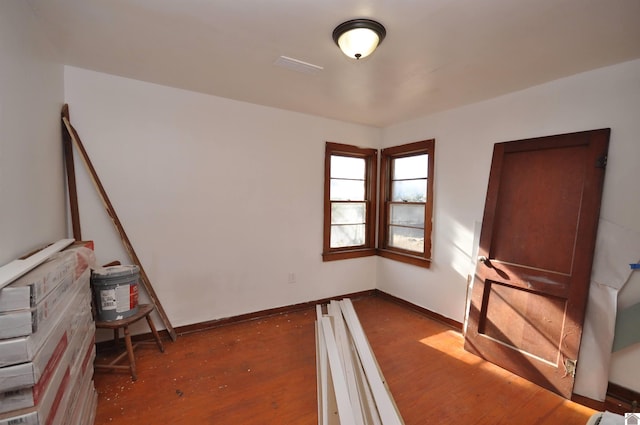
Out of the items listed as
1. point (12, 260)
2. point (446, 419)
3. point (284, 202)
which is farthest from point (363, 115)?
point (12, 260)

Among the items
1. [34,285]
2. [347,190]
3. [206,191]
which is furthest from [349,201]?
[34,285]

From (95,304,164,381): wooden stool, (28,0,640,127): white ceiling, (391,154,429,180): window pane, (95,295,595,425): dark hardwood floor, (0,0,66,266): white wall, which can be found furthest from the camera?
(391,154,429,180): window pane

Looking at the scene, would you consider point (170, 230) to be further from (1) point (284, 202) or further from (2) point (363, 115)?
(2) point (363, 115)

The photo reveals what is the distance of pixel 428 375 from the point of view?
2355 millimetres

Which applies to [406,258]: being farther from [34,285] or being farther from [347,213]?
[34,285]

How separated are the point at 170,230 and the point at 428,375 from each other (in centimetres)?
275

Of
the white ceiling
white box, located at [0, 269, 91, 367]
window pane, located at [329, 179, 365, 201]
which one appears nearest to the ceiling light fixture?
the white ceiling

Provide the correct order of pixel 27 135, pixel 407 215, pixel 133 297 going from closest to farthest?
pixel 27 135 < pixel 133 297 < pixel 407 215

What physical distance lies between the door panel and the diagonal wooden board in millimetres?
3019

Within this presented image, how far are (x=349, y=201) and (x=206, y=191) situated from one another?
76.2 inches

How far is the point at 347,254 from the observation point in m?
4.00

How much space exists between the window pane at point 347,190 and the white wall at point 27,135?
9.19 feet

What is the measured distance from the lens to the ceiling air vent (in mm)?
2162

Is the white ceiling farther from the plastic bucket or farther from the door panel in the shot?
the plastic bucket
